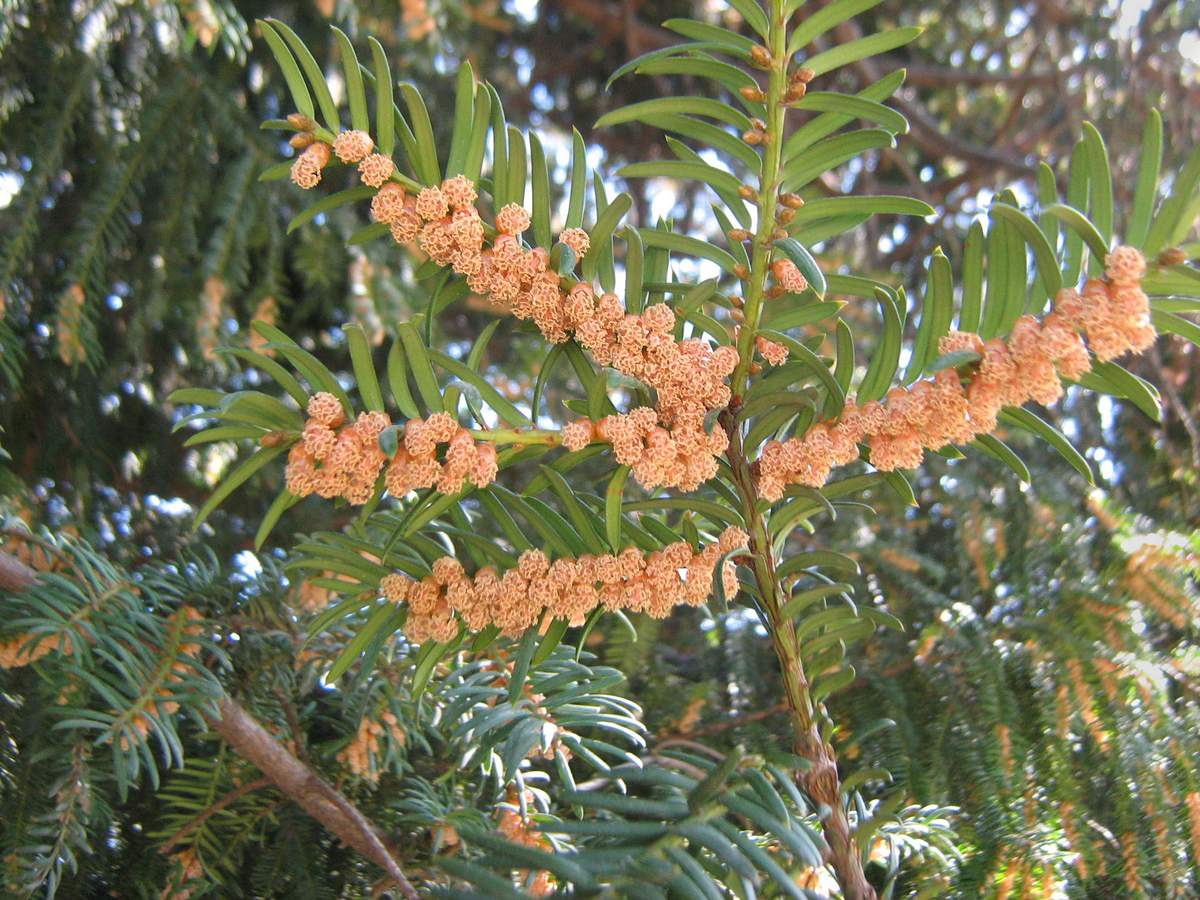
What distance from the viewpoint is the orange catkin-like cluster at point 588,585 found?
529 mm

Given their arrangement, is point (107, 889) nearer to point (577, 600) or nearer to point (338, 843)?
point (338, 843)

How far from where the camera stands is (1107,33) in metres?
1.70

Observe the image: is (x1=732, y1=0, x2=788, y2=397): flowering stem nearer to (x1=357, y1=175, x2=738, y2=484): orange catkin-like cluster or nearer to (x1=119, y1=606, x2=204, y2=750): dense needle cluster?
(x1=357, y1=175, x2=738, y2=484): orange catkin-like cluster

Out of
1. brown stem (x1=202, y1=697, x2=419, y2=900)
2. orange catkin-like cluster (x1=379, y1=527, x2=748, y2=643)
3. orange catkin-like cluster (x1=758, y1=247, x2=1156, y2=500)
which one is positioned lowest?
brown stem (x1=202, y1=697, x2=419, y2=900)

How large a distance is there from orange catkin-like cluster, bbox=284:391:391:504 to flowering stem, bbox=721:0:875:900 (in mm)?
185

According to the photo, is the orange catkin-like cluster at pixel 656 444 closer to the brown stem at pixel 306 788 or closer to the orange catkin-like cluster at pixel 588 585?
the orange catkin-like cluster at pixel 588 585

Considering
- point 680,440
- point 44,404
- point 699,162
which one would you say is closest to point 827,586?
point 680,440

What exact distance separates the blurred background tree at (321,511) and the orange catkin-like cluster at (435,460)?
1.52ft

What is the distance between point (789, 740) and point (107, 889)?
21.4 inches

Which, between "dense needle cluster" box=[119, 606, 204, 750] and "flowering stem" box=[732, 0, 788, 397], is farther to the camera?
"dense needle cluster" box=[119, 606, 204, 750]

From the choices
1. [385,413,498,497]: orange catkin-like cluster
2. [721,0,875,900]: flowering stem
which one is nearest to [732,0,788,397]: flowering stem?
[721,0,875,900]: flowering stem

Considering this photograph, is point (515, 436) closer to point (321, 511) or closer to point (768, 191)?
point (768, 191)

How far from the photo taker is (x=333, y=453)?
0.48 metres

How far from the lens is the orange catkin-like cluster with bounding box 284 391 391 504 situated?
0.49 metres
